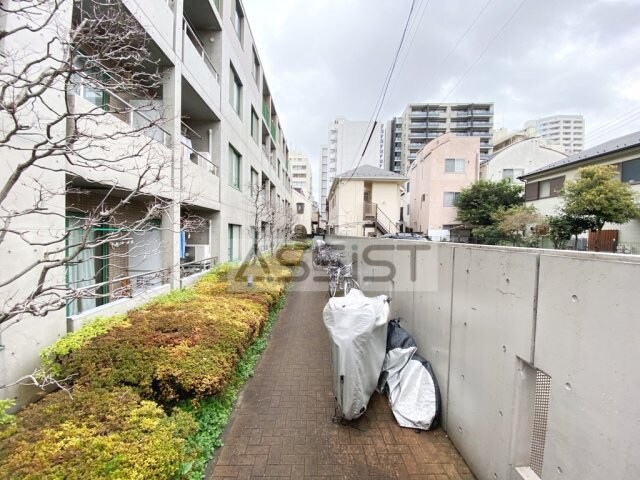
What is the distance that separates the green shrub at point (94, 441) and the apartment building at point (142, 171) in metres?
0.91

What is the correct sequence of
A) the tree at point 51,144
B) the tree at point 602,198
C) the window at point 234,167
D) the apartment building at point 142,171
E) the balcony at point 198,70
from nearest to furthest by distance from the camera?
the tree at point 51,144 → the apartment building at point 142,171 → the balcony at point 198,70 → the window at point 234,167 → the tree at point 602,198

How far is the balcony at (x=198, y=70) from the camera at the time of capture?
6865 millimetres

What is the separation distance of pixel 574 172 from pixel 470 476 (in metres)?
21.3

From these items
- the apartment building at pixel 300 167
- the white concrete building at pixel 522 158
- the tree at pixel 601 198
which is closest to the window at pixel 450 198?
the white concrete building at pixel 522 158

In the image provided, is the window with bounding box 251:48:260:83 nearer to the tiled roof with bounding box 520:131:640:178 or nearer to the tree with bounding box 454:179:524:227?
the tree with bounding box 454:179:524:227

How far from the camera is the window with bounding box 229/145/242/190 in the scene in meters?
10.8

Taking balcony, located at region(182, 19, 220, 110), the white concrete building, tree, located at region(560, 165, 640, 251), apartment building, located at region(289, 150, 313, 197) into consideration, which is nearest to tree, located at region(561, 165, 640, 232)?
tree, located at region(560, 165, 640, 251)

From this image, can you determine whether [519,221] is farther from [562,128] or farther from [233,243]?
[562,128]

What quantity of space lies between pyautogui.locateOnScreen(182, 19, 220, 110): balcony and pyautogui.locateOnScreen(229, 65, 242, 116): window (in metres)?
1.44

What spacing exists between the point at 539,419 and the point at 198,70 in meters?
9.09

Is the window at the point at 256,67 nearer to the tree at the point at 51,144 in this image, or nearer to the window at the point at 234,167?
the window at the point at 234,167

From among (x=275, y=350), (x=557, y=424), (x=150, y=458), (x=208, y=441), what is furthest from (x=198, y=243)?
(x=557, y=424)

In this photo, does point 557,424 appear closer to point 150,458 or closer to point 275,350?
point 150,458

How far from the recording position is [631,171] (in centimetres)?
1442
